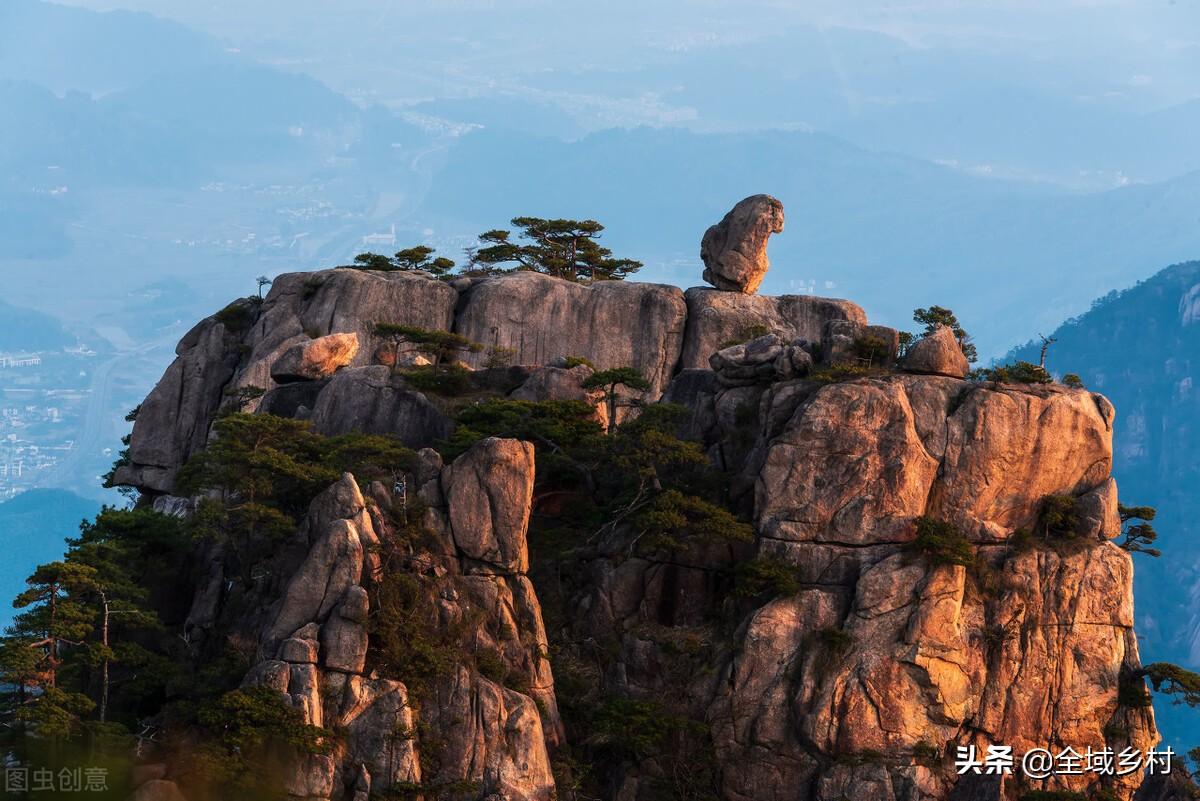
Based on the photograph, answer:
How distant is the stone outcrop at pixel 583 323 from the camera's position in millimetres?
74750

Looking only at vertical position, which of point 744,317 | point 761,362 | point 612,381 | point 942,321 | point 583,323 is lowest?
point 761,362

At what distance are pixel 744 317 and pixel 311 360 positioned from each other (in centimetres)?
1763

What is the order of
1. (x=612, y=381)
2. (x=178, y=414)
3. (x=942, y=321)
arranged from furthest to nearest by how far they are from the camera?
(x=178, y=414) → (x=942, y=321) → (x=612, y=381)

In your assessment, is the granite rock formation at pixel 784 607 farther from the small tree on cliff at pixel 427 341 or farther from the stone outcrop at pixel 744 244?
the stone outcrop at pixel 744 244

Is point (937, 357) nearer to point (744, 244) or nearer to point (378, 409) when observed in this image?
point (744, 244)

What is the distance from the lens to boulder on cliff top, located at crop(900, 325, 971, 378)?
193 ft

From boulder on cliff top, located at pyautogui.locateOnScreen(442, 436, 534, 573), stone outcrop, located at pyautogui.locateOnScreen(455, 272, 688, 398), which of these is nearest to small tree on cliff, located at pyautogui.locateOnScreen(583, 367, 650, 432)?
stone outcrop, located at pyautogui.locateOnScreen(455, 272, 688, 398)

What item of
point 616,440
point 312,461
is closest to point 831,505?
point 616,440

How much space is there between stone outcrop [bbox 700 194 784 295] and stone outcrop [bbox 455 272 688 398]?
6.96 feet

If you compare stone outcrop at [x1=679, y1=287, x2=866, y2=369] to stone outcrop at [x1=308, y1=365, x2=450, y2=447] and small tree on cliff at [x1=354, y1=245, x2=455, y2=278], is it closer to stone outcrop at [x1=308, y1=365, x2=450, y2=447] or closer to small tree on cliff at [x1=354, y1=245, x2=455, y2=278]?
small tree on cliff at [x1=354, y1=245, x2=455, y2=278]

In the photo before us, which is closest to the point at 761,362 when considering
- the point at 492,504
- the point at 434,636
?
the point at 492,504

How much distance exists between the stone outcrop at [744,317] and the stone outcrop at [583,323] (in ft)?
2.13

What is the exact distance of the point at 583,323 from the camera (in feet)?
248

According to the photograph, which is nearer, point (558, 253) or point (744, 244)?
point (744, 244)
